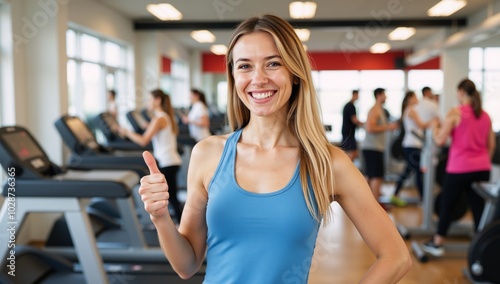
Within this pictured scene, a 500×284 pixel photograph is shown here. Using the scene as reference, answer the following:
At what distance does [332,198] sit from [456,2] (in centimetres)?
329

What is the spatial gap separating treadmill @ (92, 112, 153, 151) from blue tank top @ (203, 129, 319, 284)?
4.27m

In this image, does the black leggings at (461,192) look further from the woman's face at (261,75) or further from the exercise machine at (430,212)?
the woman's face at (261,75)

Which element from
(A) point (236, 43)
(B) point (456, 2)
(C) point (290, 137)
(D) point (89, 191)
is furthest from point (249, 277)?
(B) point (456, 2)

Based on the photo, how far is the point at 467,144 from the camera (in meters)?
3.59

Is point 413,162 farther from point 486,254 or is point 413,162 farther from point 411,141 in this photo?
point 486,254

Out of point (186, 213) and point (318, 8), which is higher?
point (318, 8)

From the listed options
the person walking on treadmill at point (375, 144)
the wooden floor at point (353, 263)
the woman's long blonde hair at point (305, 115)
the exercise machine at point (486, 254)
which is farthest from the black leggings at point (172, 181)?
the woman's long blonde hair at point (305, 115)

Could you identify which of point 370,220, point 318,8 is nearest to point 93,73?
point 318,8

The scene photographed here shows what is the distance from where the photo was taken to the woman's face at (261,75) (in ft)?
3.48

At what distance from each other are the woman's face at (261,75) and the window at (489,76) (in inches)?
150

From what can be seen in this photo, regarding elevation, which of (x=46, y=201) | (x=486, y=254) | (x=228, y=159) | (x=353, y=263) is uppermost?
(x=228, y=159)

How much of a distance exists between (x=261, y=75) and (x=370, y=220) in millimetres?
410

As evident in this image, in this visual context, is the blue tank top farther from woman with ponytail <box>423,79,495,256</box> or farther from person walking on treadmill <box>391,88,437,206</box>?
person walking on treadmill <box>391,88,437,206</box>

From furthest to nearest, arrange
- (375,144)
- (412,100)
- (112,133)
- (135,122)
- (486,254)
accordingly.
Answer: (135,122), (412,100), (112,133), (375,144), (486,254)
